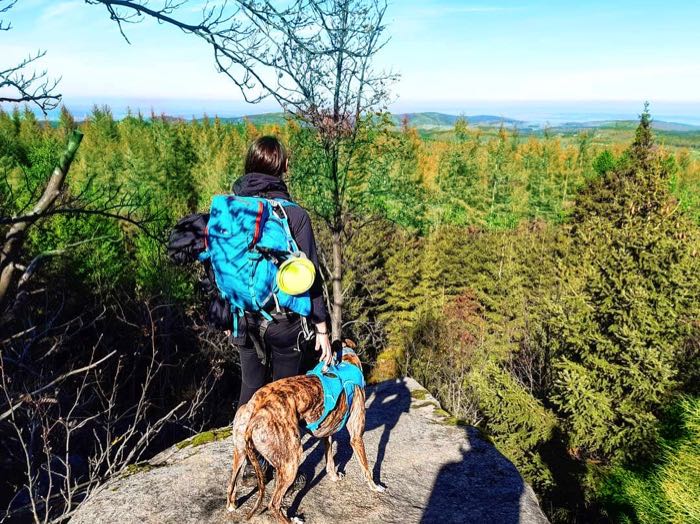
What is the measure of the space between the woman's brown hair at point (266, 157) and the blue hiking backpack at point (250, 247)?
251 mm

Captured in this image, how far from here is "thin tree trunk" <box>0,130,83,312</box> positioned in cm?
→ 212

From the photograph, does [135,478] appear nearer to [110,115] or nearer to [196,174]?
[196,174]

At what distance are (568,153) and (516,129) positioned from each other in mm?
10615

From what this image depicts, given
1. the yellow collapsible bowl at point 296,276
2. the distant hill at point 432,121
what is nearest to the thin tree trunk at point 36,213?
the yellow collapsible bowl at point 296,276

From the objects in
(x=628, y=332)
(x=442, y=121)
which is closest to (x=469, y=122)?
(x=628, y=332)

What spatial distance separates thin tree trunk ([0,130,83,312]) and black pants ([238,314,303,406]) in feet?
4.46

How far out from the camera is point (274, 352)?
3363mm

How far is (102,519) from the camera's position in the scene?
3.54 meters

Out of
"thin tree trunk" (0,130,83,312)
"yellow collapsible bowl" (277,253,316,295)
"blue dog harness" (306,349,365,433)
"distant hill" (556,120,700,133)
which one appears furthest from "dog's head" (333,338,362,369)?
"distant hill" (556,120,700,133)

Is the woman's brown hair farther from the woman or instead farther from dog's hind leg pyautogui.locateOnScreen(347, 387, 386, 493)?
dog's hind leg pyautogui.locateOnScreen(347, 387, 386, 493)

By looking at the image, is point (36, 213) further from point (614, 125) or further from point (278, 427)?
point (614, 125)

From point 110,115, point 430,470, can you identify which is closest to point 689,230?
point 430,470

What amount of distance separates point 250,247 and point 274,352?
870 mm

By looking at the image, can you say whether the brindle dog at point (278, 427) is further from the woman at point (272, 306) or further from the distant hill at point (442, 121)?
the distant hill at point (442, 121)
